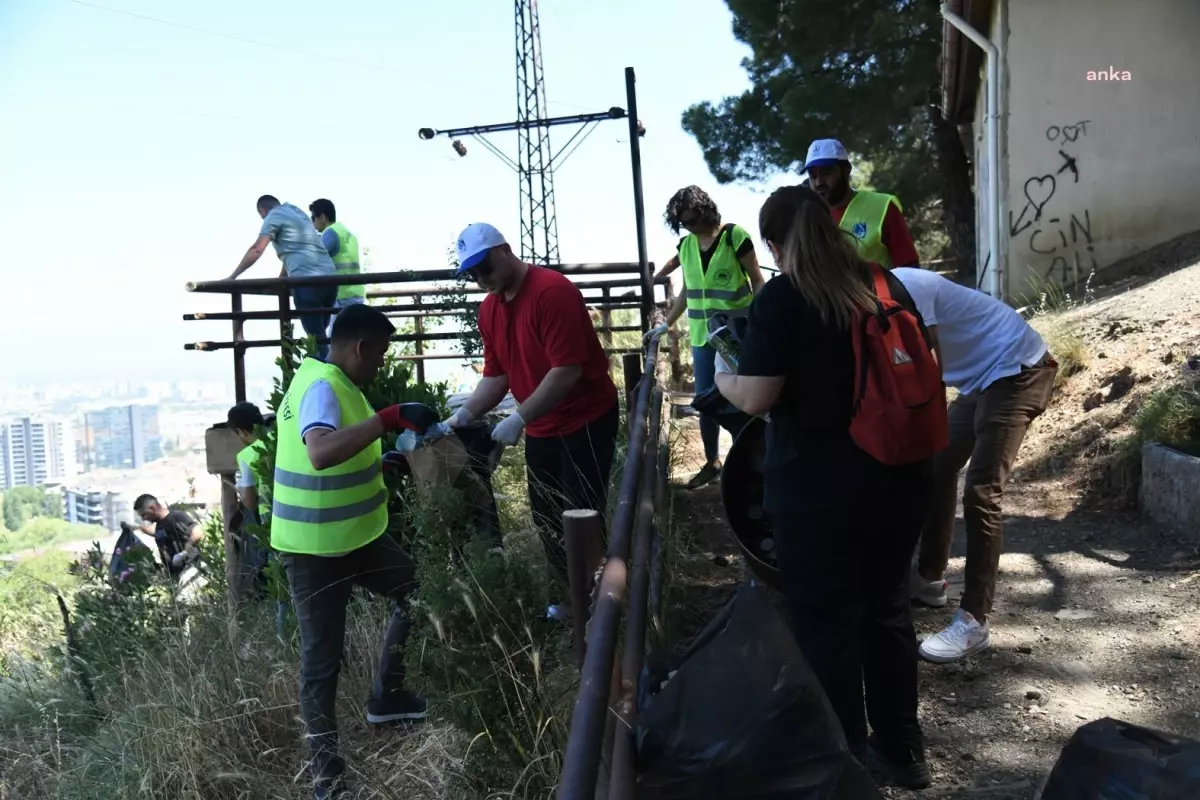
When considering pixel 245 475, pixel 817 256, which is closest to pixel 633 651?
pixel 817 256

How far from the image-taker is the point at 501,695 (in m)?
2.71

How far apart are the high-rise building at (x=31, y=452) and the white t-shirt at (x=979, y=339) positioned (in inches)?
2642

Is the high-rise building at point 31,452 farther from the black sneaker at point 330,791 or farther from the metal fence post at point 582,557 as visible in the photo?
the metal fence post at point 582,557

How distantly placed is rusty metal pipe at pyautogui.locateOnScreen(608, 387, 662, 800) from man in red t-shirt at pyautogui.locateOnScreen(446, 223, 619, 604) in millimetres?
650

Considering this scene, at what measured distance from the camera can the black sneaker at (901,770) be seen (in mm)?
2861

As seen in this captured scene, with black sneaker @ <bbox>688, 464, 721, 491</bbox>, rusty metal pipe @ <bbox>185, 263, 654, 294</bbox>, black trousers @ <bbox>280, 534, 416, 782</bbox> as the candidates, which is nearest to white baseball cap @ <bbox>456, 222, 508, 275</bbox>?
black trousers @ <bbox>280, 534, 416, 782</bbox>

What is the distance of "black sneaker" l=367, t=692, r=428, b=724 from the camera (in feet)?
12.5

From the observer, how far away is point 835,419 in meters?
2.56

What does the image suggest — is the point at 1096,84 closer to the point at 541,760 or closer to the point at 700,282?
the point at 700,282

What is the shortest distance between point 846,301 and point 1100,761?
3.73 feet

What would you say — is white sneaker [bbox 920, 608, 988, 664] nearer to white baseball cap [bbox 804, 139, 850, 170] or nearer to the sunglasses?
white baseball cap [bbox 804, 139, 850, 170]

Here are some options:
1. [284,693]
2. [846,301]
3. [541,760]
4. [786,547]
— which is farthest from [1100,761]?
[284,693]

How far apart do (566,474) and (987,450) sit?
64.4 inches

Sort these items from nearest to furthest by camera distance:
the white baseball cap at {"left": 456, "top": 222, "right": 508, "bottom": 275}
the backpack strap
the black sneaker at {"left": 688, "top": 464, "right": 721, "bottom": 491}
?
the backpack strap
the white baseball cap at {"left": 456, "top": 222, "right": 508, "bottom": 275}
the black sneaker at {"left": 688, "top": 464, "right": 721, "bottom": 491}
